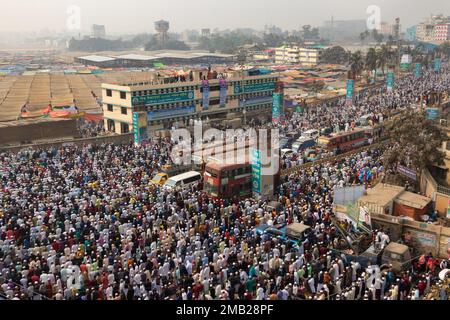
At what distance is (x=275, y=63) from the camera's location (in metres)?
97.2

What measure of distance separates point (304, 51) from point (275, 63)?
678cm

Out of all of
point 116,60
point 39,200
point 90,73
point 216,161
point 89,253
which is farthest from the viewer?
point 116,60

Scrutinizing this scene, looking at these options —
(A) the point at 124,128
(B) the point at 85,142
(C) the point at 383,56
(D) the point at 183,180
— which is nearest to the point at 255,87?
(A) the point at 124,128

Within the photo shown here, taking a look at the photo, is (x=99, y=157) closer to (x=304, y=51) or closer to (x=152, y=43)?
(x=304, y=51)

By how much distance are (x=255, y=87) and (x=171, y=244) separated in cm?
2596

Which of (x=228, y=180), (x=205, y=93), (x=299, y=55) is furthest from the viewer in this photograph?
(x=299, y=55)

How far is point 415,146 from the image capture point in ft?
59.2

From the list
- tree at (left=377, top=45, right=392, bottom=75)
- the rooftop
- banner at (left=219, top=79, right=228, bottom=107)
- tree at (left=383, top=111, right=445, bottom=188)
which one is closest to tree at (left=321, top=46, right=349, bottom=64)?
tree at (left=377, top=45, right=392, bottom=75)

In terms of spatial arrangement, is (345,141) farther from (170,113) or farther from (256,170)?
(170,113)

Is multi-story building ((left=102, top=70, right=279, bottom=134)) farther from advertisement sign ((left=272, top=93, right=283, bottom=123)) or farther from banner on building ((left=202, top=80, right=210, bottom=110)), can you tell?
advertisement sign ((left=272, top=93, right=283, bottom=123))

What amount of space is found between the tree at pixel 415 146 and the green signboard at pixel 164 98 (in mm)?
16286

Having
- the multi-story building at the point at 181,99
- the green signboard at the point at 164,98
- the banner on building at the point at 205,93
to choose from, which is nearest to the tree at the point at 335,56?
the multi-story building at the point at 181,99

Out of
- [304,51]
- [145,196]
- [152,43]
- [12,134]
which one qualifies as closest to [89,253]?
[145,196]

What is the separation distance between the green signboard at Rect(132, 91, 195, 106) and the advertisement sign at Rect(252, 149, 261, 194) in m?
14.5
